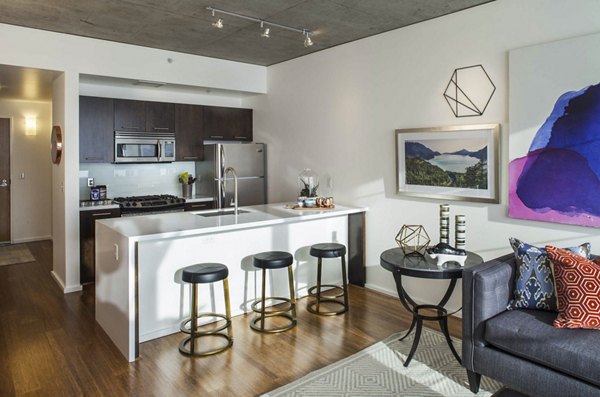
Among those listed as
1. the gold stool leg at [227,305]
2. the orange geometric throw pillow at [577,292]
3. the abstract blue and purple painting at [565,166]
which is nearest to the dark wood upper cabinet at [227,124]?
the gold stool leg at [227,305]

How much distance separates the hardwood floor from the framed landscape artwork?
1259 millimetres

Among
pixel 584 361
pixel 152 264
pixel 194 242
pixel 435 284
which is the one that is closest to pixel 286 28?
pixel 194 242

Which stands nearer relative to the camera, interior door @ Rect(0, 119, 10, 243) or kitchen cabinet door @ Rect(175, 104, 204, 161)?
kitchen cabinet door @ Rect(175, 104, 204, 161)

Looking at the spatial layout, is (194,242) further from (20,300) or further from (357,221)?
(20,300)

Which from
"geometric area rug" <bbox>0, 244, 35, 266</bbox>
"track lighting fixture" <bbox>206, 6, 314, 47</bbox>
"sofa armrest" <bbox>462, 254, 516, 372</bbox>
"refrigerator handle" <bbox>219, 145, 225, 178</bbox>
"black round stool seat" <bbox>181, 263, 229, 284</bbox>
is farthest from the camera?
"geometric area rug" <bbox>0, 244, 35, 266</bbox>

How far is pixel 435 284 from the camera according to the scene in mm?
4016

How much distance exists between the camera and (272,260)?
3512 millimetres

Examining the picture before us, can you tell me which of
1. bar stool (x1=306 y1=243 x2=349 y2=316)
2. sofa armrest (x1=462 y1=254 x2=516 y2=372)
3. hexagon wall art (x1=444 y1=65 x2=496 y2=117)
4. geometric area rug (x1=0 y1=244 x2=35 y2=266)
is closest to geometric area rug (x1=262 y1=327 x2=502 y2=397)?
sofa armrest (x1=462 y1=254 x2=516 y2=372)

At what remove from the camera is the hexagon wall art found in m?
3.54

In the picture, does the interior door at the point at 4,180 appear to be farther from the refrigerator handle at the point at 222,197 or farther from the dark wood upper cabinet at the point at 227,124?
the refrigerator handle at the point at 222,197

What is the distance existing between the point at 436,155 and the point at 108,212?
3.58 meters

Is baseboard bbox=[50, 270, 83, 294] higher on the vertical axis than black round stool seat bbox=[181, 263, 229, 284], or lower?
lower

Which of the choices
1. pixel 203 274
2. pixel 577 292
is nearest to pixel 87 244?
pixel 203 274

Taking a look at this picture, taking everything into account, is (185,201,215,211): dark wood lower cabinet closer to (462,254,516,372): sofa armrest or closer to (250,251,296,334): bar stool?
(250,251,296,334): bar stool
